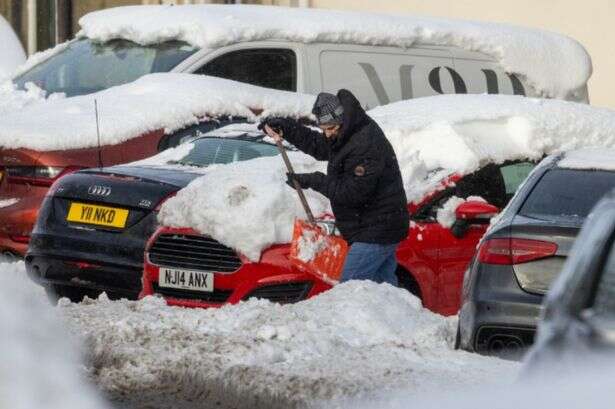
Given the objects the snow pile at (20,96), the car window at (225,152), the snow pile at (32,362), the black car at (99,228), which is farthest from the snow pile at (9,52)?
the snow pile at (32,362)

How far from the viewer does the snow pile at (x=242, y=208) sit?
10906mm

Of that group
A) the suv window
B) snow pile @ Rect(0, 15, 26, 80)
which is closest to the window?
snow pile @ Rect(0, 15, 26, 80)

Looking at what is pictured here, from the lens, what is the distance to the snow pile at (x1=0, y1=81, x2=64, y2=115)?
1477 cm

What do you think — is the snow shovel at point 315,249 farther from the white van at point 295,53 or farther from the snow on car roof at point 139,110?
the white van at point 295,53

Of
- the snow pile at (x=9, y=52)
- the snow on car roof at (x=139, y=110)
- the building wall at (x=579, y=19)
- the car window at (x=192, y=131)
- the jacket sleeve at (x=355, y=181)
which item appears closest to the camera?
the jacket sleeve at (x=355, y=181)

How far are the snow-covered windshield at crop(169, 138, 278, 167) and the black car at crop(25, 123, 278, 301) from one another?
254mm

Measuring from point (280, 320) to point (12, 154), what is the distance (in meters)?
3.48

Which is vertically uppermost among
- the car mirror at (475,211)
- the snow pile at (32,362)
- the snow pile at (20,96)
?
the snow pile at (32,362)

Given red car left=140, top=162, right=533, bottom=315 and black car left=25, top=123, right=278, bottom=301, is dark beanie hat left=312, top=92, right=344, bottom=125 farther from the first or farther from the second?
black car left=25, top=123, right=278, bottom=301

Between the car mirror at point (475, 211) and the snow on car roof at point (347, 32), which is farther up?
the car mirror at point (475, 211)

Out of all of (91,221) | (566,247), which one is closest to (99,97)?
(91,221)

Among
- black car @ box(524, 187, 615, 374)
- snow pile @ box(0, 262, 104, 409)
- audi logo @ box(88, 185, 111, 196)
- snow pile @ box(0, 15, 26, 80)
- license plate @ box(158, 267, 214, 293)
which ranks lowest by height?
snow pile @ box(0, 15, 26, 80)

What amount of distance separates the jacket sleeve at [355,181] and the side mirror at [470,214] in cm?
62

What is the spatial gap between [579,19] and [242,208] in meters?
15.2
